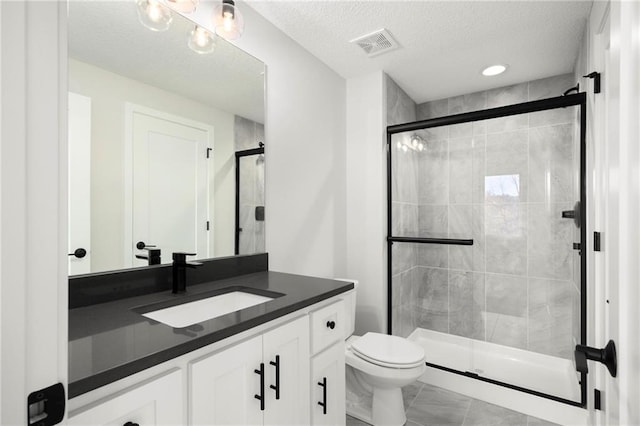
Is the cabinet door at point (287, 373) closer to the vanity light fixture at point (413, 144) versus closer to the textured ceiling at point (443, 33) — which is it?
the textured ceiling at point (443, 33)

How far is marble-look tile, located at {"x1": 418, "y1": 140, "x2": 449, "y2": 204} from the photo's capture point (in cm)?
299

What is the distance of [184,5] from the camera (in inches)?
53.3

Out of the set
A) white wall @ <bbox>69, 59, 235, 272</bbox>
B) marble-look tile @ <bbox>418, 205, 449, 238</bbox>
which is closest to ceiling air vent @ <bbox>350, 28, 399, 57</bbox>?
white wall @ <bbox>69, 59, 235, 272</bbox>

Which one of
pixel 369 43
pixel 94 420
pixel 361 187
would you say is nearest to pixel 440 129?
pixel 361 187

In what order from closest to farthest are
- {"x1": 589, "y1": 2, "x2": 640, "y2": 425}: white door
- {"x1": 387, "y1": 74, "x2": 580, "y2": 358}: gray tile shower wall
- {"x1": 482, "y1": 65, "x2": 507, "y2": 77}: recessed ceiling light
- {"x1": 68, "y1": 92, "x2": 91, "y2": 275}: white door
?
{"x1": 589, "y1": 2, "x2": 640, "y2": 425}: white door
{"x1": 68, "y1": 92, "x2": 91, "y2": 275}: white door
{"x1": 482, "y1": 65, "x2": 507, "y2": 77}: recessed ceiling light
{"x1": 387, "y1": 74, "x2": 580, "y2": 358}: gray tile shower wall

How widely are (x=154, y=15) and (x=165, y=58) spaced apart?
0.53ft

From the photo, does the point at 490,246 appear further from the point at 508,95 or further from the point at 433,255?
the point at 508,95

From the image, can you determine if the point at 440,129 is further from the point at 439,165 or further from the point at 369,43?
the point at 369,43

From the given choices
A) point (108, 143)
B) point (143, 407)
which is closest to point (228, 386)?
point (143, 407)

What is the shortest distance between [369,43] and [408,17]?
32cm

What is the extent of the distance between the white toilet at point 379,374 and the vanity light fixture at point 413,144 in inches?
57.8

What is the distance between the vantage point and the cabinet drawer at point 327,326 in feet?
4.05

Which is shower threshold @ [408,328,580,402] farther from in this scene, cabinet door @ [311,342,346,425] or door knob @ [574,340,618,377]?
door knob @ [574,340,618,377]

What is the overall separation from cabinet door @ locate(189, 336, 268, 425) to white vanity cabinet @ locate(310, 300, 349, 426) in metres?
0.31
